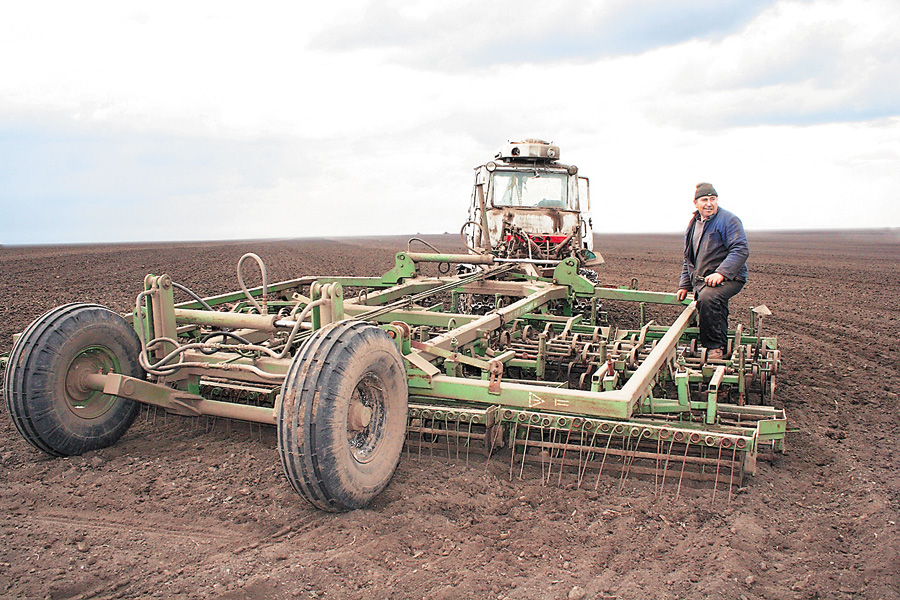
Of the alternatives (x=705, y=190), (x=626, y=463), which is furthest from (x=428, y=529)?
(x=705, y=190)

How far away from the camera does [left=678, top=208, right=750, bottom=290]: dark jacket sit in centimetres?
573

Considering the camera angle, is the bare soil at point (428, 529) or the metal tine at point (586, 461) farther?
the metal tine at point (586, 461)

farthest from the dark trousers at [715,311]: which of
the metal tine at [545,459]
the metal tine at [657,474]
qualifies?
the metal tine at [545,459]

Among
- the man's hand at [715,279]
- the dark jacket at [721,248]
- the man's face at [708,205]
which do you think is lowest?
the man's hand at [715,279]

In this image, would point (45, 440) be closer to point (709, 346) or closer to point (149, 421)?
point (149, 421)

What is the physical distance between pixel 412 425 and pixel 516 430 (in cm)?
70

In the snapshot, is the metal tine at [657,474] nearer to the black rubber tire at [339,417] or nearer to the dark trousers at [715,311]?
the black rubber tire at [339,417]

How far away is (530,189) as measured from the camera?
959 centimetres

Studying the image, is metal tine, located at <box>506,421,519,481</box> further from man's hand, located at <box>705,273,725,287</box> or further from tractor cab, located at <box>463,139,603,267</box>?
tractor cab, located at <box>463,139,603,267</box>

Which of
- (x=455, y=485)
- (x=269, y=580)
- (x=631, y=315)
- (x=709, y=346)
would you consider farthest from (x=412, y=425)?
(x=631, y=315)

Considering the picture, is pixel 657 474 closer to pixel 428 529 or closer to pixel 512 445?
pixel 512 445

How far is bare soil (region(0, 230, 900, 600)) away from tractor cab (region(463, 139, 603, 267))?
4.82 metres

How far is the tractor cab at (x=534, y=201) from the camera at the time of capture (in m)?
9.32

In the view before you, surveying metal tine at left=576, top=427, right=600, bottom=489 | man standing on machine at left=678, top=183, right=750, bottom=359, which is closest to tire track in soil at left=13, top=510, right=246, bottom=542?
metal tine at left=576, top=427, right=600, bottom=489
